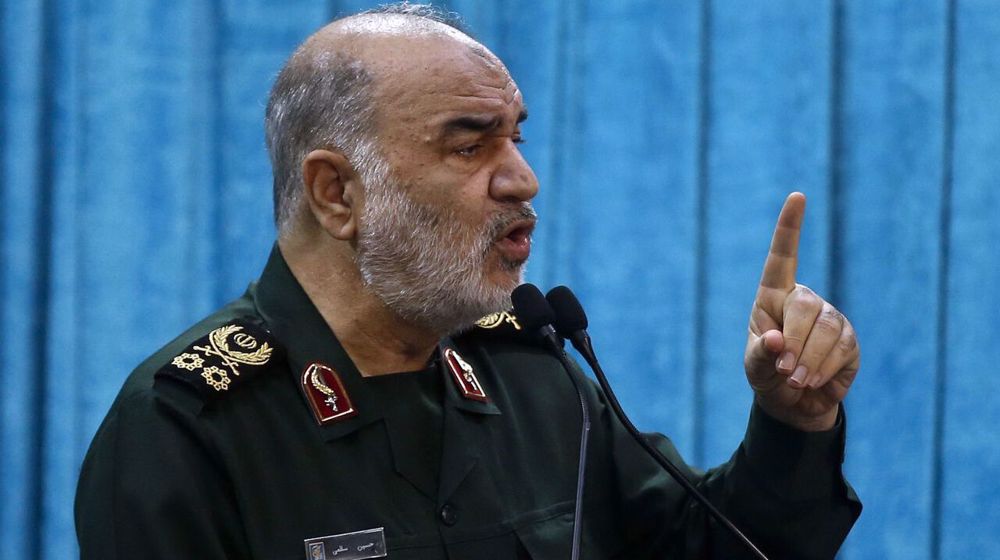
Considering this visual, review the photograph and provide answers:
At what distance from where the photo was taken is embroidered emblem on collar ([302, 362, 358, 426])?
1461 millimetres

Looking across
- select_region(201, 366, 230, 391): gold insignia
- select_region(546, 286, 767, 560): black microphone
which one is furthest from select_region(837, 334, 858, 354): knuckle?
select_region(201, 366, 230, 391): gold insignia

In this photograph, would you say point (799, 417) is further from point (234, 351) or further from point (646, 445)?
point (234, 351)

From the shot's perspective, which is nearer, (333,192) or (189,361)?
(189,361)

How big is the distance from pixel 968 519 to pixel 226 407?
1525mm

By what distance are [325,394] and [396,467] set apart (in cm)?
12

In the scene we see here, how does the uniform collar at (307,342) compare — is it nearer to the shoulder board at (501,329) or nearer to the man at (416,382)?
the man at (416,382)

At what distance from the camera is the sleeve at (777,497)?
1.53m

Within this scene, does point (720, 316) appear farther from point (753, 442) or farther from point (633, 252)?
point (753, 442)

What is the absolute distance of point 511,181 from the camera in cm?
154

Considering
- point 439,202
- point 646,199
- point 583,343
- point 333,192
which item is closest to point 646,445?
point 583,343

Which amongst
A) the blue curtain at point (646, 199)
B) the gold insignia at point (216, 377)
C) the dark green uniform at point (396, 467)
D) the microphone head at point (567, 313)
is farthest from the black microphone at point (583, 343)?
the blue curtain at point (646, 199)

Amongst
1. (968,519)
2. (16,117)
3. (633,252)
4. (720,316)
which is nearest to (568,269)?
(633,252)

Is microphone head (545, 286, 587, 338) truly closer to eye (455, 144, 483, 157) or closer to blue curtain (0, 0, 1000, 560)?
eye (455, 144, 483, 157)

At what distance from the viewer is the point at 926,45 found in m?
2.36
